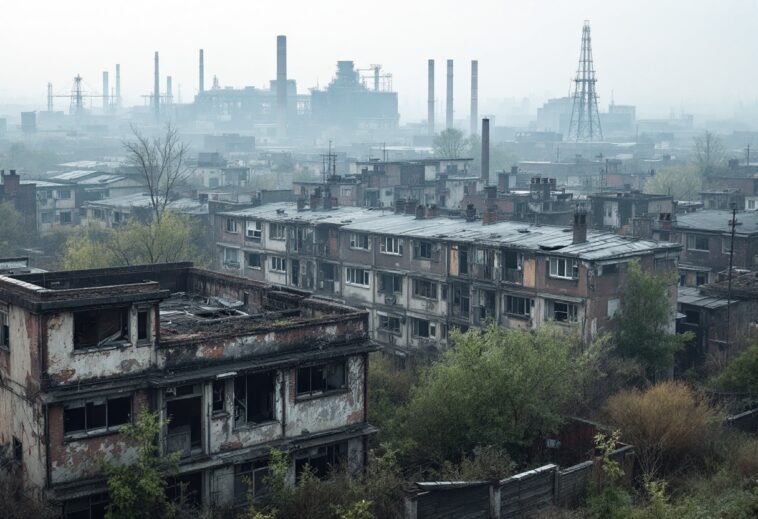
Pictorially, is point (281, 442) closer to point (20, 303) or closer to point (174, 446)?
point (174, 446)

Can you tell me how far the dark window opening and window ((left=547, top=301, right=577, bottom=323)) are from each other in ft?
53.4

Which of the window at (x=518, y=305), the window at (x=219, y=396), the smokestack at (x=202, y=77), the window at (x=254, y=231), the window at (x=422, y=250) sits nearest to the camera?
the window at (x=219, y=396)

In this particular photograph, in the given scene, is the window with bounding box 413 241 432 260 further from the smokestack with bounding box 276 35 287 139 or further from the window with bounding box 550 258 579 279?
the smokestack with bounding box 276 35 287 139

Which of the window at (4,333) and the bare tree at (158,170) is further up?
the bare tree at (158,170)

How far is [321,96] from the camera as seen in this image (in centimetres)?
14838

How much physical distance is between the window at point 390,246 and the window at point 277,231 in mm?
6156

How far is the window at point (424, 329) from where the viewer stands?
116 feet

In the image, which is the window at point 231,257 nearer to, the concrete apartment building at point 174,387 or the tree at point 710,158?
the concrete apartment building at point 174,387

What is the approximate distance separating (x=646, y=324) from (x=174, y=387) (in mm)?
17454

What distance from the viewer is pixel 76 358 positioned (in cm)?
1761

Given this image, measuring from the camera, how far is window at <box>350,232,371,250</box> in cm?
3841

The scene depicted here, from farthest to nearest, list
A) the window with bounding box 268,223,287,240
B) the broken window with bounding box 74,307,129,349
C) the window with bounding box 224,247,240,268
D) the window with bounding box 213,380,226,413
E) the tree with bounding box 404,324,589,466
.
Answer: the window with bounding box 224,247,240,268
the window with bounding box 268,223,287,240
the tree with bounding box 404,324,589,466
the window with bounding box 213,380,226,413
the broken window with bounding box 74,307,129,349

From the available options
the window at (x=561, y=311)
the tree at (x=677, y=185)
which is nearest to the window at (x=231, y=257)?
the window at (x=561, y=311)

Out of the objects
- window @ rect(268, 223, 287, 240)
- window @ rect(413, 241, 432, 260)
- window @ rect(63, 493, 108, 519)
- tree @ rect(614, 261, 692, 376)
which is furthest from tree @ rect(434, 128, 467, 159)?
window @ rect(63, 493, 108, 519)
